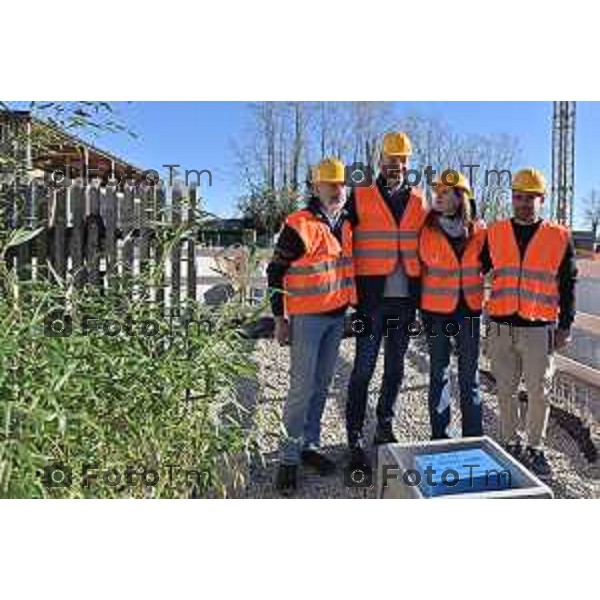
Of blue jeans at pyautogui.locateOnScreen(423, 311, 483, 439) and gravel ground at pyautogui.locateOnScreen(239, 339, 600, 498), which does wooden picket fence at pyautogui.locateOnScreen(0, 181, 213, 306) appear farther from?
blue jeans at pyautogui.locateOnScreen(423, 311, 483, 439)

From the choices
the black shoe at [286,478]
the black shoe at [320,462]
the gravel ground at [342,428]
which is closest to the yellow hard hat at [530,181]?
the gravel ground at [342,428]

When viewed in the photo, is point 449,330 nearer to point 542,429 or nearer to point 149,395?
point 542,429

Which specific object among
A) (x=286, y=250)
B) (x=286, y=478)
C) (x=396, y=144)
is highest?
(x=396, y=144)

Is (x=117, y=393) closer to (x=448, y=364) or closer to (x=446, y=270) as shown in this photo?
(x=446, y=270)

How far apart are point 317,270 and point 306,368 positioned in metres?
0.52

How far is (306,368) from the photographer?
3.99m

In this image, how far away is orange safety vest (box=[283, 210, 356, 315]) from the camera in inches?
151

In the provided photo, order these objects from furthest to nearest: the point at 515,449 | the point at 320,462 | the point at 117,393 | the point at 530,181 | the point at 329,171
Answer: the point at 515,449 < the point at 320,462 < the point at 530,181 < the point at 329,171 < the point at 117,393

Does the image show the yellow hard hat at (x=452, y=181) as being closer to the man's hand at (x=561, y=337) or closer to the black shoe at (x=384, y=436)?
the man's hand at (x=561, y=337)

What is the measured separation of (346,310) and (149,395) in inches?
58.2

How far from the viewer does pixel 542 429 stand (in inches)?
170

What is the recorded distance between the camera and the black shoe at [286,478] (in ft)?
13.3

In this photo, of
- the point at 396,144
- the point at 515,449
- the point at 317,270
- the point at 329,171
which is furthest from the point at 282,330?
the point at 515,449

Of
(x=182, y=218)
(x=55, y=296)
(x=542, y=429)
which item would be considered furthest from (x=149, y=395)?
(x=542, y=429)
